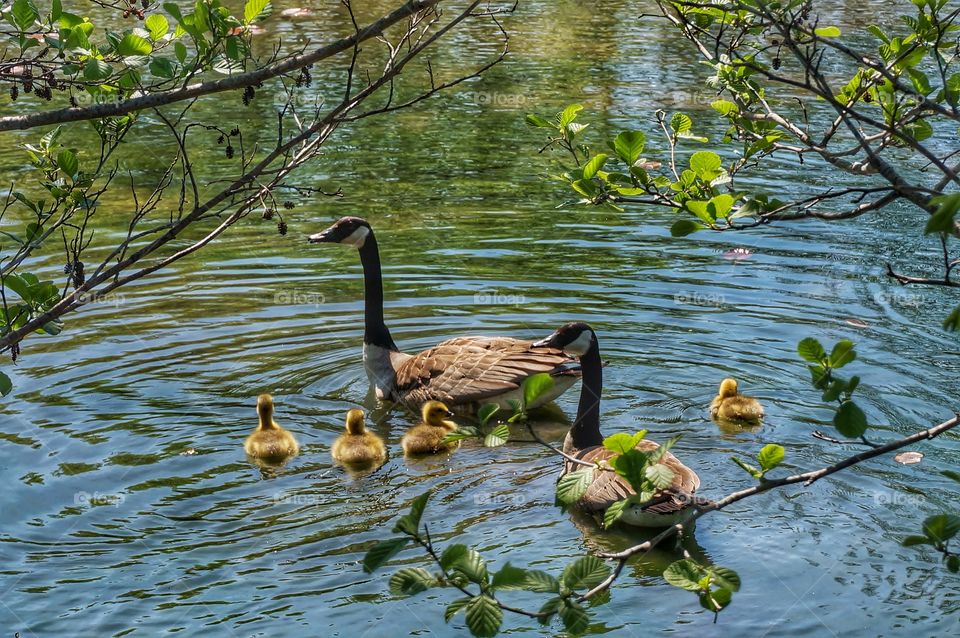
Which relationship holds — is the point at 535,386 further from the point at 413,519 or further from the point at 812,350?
the point at 812,350

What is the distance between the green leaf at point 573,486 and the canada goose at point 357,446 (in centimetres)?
465

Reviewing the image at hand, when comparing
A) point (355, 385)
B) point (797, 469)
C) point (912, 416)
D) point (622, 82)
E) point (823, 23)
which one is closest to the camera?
point (797, 469)

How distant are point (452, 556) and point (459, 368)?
6.48m

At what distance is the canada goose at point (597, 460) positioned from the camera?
738 centimetres

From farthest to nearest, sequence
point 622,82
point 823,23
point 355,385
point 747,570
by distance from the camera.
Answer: point 823,23 → point 622,82 → point 355,385 → point 747,570

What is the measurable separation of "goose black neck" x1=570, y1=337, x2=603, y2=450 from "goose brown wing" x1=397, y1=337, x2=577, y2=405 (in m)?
0.74

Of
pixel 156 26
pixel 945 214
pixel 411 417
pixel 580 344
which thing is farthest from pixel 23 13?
pixel 411 417

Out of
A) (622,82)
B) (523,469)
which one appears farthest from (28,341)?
(622,82)

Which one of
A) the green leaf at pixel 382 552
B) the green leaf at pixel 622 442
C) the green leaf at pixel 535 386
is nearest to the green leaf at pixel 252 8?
the green leaf at pixel 535 386

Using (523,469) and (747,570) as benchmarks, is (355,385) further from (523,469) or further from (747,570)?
(747,570)

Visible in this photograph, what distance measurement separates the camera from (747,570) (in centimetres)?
704

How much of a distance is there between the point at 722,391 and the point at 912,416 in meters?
1.46

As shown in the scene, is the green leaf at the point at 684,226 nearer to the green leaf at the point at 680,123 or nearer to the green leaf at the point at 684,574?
the green leaf at the point at 684,574

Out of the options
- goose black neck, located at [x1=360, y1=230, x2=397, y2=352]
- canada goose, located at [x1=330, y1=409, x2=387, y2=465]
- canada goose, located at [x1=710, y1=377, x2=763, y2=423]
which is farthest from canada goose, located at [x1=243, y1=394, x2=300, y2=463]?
canada goose, located at [x1=710, y1=377, x2=763, y2=423]
